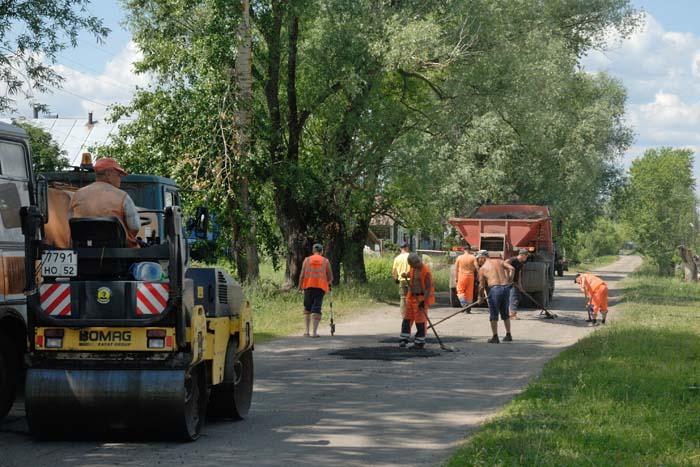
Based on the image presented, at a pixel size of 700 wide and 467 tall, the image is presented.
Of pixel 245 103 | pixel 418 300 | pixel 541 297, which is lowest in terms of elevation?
pixel 541 297

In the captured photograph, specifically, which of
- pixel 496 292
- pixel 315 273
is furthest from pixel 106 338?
pixel 496 292

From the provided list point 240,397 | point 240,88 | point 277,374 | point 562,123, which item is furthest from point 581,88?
point 240,397

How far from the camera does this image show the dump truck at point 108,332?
934 centimetres

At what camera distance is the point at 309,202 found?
30.6m

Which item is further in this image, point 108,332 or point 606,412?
point 606,412

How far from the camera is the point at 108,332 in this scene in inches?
372

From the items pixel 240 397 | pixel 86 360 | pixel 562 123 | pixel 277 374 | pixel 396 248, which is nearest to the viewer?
pixel 86 360

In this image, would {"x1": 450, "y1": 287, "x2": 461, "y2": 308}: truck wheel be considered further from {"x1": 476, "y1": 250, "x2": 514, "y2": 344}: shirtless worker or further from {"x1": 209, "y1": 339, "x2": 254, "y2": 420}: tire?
{"x1": 209, "y1": 339, "x2": 254, "y2": 420}: tire

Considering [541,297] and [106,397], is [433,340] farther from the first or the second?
[106,397]

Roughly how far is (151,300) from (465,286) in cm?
2010

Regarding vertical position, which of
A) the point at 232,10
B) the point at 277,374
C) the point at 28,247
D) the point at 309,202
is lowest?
the point at 277,374

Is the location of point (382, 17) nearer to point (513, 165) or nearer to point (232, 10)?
point (232, 10)

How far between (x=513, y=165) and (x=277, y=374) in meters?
28.2

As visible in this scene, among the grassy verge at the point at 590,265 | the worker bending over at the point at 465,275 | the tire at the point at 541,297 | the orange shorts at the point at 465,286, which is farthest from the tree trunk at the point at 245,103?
the grassy verge at the point at 590,265
